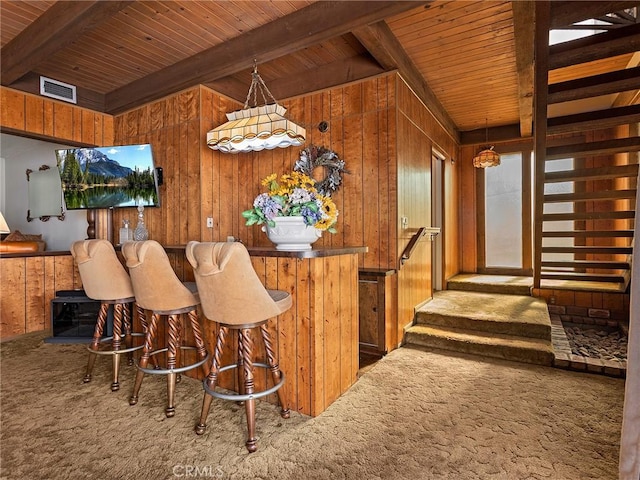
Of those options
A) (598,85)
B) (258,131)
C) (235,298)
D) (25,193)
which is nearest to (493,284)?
(598,85)

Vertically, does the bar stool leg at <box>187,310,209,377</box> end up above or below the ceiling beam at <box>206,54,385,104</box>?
below

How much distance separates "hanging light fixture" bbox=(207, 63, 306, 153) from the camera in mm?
2545

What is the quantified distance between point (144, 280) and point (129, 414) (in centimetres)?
87

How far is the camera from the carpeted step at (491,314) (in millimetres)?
3404

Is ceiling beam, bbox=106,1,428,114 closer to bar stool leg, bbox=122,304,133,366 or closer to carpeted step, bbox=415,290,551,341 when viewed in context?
bar stool leg, bbox=122,304,133,366

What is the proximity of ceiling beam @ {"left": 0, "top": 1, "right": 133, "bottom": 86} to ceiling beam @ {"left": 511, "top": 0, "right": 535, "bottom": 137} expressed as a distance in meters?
2.83

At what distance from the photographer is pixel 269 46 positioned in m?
2.93

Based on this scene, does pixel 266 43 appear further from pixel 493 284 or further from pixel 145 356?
pixel 493 284

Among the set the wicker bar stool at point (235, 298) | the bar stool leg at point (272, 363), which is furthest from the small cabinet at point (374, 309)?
the wicker bar stool at point (235, 298)

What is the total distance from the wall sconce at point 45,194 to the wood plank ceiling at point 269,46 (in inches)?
76.3

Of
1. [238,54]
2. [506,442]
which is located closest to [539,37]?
[238,54]

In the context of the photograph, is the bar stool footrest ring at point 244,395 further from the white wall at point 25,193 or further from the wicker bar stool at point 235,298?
the white wall at point 25,193

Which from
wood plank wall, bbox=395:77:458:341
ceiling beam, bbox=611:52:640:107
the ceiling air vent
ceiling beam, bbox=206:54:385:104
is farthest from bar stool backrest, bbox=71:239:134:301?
ceiling beam, bbox=611:52:640:107

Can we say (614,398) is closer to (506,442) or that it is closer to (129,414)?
(506,442)
